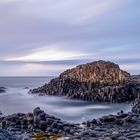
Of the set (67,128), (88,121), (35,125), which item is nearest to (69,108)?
(88,121)

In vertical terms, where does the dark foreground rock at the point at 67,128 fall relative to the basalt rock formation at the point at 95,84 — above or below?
below

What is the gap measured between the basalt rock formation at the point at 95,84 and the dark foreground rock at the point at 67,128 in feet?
93.6

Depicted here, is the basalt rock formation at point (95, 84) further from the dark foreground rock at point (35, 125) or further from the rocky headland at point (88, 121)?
the dark foreground rock at point (35, 125)

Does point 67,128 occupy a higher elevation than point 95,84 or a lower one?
lower

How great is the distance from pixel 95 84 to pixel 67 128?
157 ft

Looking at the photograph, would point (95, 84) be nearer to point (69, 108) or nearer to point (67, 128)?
point (69, 108)

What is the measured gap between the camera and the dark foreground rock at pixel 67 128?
1471 inches

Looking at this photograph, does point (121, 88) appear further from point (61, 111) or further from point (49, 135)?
point (49, 135)

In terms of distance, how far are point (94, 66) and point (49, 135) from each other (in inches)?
2274

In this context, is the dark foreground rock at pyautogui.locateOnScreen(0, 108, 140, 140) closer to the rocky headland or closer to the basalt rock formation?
the rocky headland

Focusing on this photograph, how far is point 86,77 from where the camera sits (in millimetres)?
95000

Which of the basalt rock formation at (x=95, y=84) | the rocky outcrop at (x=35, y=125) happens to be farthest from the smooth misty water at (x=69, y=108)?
the rocky outcrop at (x=35, y=125)

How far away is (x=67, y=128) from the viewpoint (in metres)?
43.0

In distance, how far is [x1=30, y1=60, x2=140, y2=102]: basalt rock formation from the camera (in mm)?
79500
